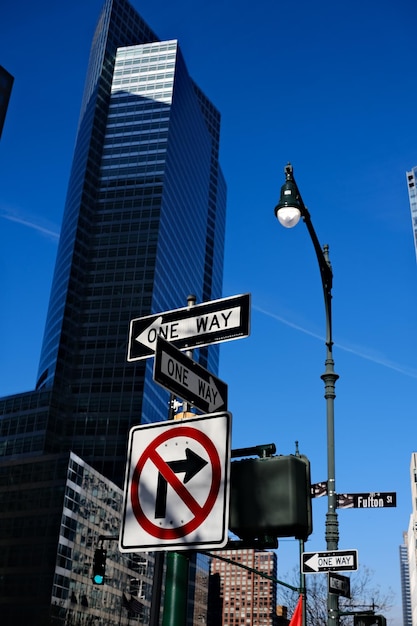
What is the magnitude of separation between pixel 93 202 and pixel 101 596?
98.6 metres

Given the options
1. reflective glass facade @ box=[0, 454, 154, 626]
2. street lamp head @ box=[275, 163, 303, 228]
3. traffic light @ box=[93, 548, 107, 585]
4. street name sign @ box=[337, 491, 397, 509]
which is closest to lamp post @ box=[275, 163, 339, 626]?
street lamp head @ box=[275, 163, 303, 228]

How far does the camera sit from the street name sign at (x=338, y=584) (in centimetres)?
1313

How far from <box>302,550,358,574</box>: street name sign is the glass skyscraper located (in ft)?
392

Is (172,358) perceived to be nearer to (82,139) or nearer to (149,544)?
(149,544)

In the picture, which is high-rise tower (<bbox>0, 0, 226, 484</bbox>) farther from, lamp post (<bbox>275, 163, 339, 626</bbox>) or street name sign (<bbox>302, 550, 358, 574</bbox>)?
street name sign (<bbox>302, 550, 358, 574</bbox>)

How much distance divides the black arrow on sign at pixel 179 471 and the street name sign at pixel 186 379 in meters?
0.57

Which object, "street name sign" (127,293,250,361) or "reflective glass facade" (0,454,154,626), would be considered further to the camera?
"reflective glass facade" (0,454,154,626)

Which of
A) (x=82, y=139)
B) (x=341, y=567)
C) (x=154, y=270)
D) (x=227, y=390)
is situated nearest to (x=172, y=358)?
(x=227, y=390)

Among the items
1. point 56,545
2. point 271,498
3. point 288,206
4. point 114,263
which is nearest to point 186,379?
point 271,498

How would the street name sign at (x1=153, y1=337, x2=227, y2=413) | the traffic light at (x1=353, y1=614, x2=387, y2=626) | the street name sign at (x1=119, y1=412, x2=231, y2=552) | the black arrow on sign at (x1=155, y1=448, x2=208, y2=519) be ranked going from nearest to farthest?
1. the street name sign at (x1=119, y1=412, x2=231, y2=552)
2. the black arrow on sign at (x1=155, y1=448, x2=208, y2=519)
3. the street name sign at (x1=153, y1=337, x2=227, y2=413)
4. the traffic light at (x1=353, y1=614, x2=387, y2=626)

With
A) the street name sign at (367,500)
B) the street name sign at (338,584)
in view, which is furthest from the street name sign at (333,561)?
the street name sign at (367,500)

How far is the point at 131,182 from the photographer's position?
574 feet

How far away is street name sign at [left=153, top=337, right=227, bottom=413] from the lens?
4285 mm

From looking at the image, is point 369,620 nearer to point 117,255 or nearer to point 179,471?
point 179,471
